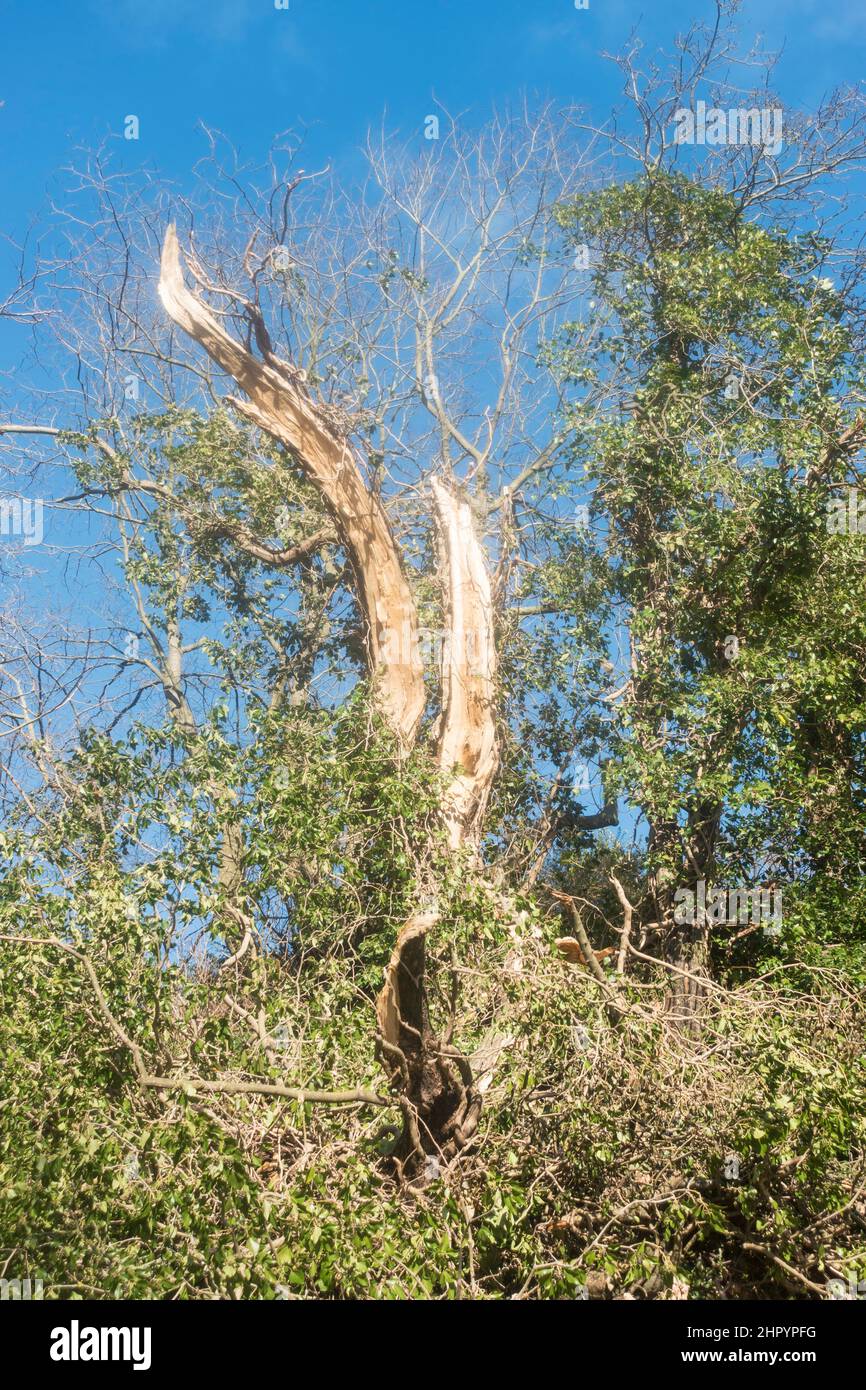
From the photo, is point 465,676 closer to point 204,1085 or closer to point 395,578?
point 395,578

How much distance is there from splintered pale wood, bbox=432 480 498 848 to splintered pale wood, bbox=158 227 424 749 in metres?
0.44

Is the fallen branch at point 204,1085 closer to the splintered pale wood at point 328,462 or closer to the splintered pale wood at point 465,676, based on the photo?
the splintered pale wood at point 465,676

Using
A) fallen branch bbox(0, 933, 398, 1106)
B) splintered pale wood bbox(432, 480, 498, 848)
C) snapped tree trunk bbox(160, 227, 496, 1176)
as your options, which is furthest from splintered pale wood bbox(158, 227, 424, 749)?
fallen branch bbox(0, 933, 398, 1106)

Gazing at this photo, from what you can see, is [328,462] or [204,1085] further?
[328,462]

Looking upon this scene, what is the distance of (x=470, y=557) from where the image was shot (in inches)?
425

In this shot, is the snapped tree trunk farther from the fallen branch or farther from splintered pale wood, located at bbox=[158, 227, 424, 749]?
the fallen branch

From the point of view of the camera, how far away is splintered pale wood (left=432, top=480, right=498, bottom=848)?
9.82m

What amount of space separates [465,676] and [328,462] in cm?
256

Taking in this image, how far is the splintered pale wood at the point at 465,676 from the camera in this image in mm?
9820

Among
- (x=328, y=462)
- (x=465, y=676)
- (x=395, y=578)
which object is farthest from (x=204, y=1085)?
(x=328, y=462)

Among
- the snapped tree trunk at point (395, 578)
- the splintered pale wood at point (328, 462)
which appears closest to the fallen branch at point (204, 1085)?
the snapped tree trunk at point (395, 578)

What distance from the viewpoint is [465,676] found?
33.7ft

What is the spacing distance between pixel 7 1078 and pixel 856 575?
7862mm

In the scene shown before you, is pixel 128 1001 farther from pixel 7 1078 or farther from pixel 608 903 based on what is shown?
pixel 608 903
